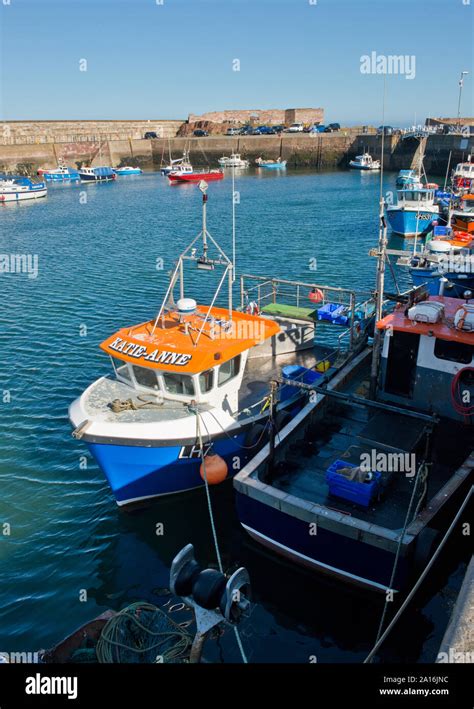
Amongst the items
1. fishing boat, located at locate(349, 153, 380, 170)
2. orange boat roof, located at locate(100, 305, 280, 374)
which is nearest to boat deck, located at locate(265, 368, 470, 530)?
orange boat roof, located at locate(100, 305, 280, 374)

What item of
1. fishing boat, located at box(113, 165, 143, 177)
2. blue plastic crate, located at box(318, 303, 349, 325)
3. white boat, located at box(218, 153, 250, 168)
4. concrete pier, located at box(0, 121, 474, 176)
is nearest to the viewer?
blue plastic crate, located at box(318, 303, 349, 325)

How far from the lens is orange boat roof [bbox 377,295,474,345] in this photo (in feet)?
36.6

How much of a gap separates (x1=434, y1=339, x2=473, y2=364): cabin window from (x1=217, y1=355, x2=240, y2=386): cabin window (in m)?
4.31

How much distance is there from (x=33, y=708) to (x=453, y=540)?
836 centimetres

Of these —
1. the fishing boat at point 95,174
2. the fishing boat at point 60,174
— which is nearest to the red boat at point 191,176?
the fishing boat at point 95,174

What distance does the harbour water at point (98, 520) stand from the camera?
377 inches

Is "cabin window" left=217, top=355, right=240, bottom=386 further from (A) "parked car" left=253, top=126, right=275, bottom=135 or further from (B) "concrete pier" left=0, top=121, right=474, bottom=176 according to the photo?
(A) "parked car" left=253, top=126, right=275, bottom=135

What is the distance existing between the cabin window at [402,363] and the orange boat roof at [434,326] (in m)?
0.21

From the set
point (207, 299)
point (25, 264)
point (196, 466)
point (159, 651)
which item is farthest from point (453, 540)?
point (25, 264)

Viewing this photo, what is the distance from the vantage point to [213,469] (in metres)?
11.6

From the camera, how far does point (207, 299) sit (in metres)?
27.2

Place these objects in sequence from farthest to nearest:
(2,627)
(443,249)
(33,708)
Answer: (443,249), (2,627), (33,708)

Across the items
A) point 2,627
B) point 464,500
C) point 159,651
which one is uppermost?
point 464,500

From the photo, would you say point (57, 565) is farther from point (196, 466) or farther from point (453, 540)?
point (453, 540)
